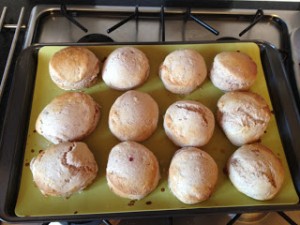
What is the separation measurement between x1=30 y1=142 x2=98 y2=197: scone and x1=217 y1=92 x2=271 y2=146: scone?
447mm

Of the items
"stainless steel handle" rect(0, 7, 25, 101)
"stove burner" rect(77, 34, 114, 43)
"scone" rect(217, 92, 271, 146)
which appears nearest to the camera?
"scone" rect(217, 92, 271, 146)

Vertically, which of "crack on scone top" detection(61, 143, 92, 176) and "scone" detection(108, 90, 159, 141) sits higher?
"scone" detection(108, 90, 159, 141)

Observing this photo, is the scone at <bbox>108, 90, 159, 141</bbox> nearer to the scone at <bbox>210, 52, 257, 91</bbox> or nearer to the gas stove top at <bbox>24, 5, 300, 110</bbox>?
the scone at <bbox>210, 52, 257, 91</bbox>

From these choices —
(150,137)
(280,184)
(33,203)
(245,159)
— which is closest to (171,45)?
(150,137)

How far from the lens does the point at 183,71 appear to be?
1.09 meters

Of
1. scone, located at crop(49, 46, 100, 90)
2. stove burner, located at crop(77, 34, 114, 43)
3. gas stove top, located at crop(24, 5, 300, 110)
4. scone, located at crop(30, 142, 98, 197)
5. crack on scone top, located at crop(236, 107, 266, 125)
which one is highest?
gas stove top, located at crop(24, 5, 300, 110)

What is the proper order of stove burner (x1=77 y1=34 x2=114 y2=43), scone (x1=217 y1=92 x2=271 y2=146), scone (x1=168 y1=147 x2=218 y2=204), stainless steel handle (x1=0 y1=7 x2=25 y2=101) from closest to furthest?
1. scone (x1=168 y1=147 x2=218 y2=204)
2. scone (x1=217 y1=92 x2=271 y2=146)
3. stainless steel handle (x1=0 y1=7 x2=25 y2=101)
4. stove burner (x1=77 y1=34 x2=114 y2=43)

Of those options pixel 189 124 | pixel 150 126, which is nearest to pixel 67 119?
pixel 150 126

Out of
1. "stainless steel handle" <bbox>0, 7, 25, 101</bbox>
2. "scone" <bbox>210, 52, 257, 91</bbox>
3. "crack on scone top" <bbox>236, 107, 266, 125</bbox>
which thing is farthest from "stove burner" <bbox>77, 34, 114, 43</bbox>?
"crack on scone top" <bbox>236, 107, 266, 125</bbox>

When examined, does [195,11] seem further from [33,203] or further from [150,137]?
[33,203]

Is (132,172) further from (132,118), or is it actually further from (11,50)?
(11,50)

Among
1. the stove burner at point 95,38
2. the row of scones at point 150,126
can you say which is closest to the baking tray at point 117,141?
the row of scones at point 150,126

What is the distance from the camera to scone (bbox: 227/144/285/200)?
3.03ft

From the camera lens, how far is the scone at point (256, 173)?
92cm
